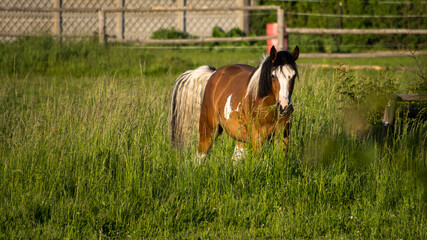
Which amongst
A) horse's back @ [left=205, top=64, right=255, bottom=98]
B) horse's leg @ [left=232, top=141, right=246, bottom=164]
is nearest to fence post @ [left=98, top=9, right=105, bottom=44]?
horse's back @ [left=205, top=64, right=255, bottom=98]

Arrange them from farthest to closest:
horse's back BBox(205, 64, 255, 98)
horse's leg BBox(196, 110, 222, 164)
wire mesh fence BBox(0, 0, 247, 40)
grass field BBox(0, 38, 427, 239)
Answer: wire mesh fence BBox(0, 0, 247, 40) < horse's leg BBox(196, 110, 222, 164) < horse's back BBox(205, 64, 255, 98) < grass field BBox(0, 38, 427, 239)

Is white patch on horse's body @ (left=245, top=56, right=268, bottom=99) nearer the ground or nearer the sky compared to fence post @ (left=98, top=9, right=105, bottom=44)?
nearer the ground

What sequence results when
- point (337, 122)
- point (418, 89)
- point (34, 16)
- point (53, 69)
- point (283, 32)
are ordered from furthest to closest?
point (34, 16) < point (283, 32) < point (53, 69) < point (418, 89) < point (337, 122)

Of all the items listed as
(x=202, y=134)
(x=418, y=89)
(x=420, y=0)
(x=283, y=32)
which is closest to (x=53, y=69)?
(x=283, y=32)

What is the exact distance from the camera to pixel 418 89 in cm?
560

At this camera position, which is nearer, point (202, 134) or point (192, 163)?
point (192, 163)

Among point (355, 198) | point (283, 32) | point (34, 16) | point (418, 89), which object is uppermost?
point (34, 16)

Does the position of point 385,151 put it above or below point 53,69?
below

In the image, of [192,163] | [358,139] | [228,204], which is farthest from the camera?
[358,139]

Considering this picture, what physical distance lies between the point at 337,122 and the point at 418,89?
52.2 inches

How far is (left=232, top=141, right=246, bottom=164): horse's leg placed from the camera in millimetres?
4233

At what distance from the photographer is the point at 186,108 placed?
16.4 feet

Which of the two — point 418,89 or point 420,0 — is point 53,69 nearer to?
point 418,89

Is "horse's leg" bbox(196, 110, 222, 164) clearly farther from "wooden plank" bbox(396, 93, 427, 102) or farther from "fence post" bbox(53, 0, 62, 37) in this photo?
"fence post" bbox(53, 0, 62, 37)
